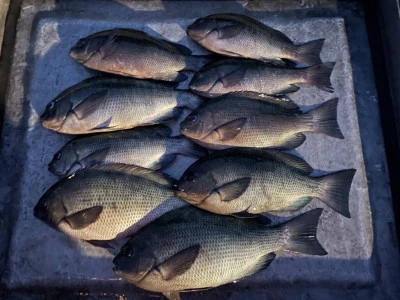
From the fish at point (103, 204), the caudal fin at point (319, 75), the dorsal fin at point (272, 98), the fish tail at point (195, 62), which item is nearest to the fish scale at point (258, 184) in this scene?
the fish at point (103, 204)

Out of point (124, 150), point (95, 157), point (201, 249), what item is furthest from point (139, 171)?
point (201, 249)

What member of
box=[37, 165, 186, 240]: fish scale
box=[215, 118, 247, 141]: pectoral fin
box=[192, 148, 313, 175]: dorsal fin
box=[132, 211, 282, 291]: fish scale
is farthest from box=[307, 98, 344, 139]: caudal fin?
box=[37, 165, 186, 240]: fish scale

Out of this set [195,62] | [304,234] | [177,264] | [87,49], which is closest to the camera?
[177,264]

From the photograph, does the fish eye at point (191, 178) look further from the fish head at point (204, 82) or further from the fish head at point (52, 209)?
the fish head at point (52, 209)

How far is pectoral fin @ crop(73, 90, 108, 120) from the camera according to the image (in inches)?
108

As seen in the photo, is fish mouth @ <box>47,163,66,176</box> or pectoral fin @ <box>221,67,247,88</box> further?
pectoral fin @ <box>221,67,247,88</box>

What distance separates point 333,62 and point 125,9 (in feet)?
5.79

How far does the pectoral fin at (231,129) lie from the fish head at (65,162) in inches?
37.6

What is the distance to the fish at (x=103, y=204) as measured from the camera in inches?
98.1

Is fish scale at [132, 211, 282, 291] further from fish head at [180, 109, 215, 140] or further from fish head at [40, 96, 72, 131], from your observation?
fish head at [40, 96, 72, 131]

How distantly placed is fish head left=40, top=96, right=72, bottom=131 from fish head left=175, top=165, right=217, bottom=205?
0.93 metres

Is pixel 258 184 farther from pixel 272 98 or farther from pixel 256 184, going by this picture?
pixel 272 98

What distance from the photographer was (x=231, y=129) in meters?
2.71

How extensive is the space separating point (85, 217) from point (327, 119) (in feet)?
5.67
